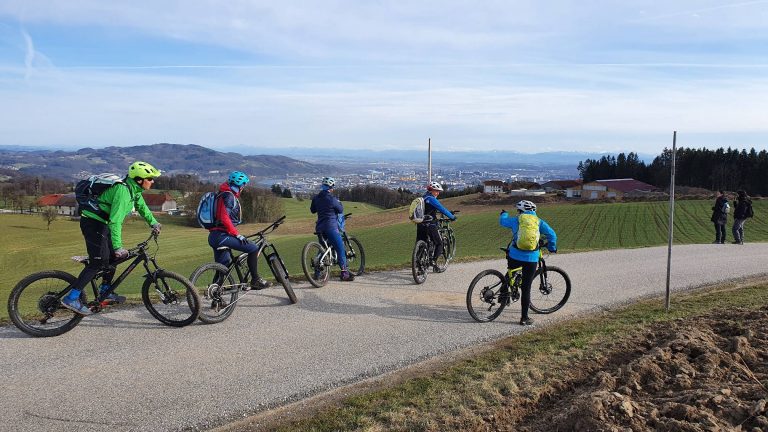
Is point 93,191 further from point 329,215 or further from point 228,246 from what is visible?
point 329,215

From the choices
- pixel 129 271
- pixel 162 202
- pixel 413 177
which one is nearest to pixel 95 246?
pixel 129 271

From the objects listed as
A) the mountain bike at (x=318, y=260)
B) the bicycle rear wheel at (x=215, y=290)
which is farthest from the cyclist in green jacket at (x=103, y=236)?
the mountain bike at (x=318, y=260)

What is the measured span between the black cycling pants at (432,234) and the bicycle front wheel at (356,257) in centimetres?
113

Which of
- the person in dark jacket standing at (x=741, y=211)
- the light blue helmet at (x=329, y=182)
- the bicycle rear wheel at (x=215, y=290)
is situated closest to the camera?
the bicycle rear wheel at (x=215, y=290)

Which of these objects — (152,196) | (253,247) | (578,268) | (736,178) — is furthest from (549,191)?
(253,247)

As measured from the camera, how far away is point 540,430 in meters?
4.10

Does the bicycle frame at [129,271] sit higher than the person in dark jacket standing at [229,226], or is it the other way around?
the person in dark jacket standing at [229,226]

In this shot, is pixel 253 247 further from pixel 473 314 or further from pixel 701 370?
pixel 701 370

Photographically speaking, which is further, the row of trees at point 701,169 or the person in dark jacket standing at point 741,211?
the row of trees at point 701,169

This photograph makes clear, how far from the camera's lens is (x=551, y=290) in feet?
27.3

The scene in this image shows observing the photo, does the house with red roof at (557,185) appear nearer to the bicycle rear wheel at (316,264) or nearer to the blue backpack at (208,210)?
the bicycle rear wheel at (316,264)

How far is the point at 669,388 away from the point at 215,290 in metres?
5.17

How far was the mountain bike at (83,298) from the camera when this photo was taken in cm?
606

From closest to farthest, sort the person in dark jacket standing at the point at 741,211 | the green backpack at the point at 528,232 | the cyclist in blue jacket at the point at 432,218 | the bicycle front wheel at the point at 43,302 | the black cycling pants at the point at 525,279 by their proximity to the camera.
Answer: the bicycle front wheel at the point at 43,302, the green backpack at the point at 528,232, the black cycling pants at the point at 525,279, the cyclist in blue jacket at the point at 432,218, the person in dark jacket standing at the point at 741,211
